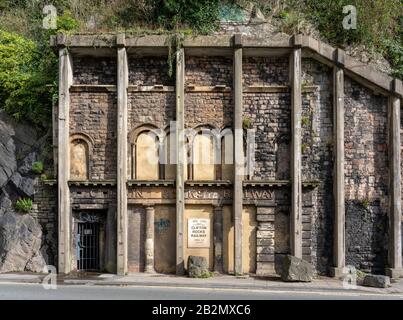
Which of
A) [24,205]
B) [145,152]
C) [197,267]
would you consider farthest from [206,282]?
[24,205]

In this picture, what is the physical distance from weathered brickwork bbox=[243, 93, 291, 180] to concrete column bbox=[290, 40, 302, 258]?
1.16 ft

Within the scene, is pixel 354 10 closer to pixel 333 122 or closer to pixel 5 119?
pixel 333 122

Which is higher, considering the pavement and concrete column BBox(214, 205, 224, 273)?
concrete column BBox(214, 205, 224, 273)

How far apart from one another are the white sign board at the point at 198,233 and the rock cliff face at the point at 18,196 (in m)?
4.78

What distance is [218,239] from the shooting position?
52.1 feet

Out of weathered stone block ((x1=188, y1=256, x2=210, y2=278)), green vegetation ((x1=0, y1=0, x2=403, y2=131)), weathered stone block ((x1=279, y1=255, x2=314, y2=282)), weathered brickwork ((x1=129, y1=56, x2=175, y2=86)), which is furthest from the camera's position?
green vegetation ((x1=0, y1=0, x2=403, y2=131))

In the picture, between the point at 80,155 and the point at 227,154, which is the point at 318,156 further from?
the point at 80,155

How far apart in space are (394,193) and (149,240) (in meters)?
8.00

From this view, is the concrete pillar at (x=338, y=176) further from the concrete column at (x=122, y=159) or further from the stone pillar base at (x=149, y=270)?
the concrete column at (x=122, y=159)

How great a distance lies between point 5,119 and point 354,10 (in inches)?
536

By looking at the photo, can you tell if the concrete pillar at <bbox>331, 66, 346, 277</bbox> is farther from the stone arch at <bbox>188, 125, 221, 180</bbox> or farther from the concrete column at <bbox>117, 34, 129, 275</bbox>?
the concrete column at <bbox>117, 34, 129, 275</bbox>

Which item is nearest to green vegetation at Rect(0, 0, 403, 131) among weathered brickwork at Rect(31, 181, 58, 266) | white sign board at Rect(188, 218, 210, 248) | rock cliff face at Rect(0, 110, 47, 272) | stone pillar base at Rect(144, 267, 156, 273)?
rock cliff face at Rect(0, 110, 47, 272)

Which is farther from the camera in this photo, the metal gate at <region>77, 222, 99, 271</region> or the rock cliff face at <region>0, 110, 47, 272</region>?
the metal gate at <region>77, 222, 99, 271</region>

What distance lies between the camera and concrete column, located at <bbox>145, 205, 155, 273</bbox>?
15734 mm
